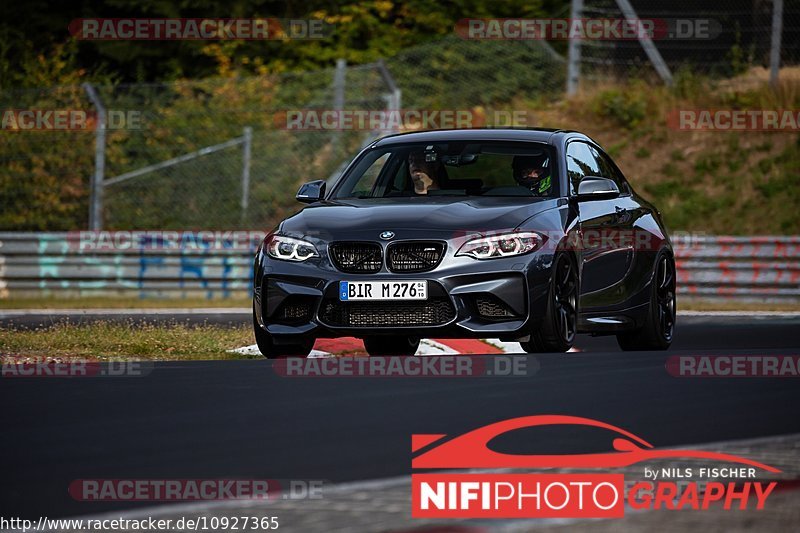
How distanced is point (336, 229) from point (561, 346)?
1.62 metres

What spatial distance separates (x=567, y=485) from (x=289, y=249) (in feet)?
16.5

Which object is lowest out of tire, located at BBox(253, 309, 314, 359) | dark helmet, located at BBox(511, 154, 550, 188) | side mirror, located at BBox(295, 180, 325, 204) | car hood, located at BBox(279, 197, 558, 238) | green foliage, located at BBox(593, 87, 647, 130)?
tire, located at BBox(253, 309, 314, 359)

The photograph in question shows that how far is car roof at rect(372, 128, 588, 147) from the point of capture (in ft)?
38.3

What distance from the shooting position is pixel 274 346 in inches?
422

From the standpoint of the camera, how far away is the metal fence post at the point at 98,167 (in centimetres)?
2434

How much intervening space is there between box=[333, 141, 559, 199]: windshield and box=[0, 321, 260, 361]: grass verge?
1.55 meters

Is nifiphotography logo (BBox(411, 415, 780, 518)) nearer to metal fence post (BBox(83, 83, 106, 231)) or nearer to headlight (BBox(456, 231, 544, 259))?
headlight (BBox(456, 231, 544, 259))

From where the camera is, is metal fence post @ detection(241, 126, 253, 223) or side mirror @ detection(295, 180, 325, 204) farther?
metal fence post @ detection(241, 126, 253, 223)

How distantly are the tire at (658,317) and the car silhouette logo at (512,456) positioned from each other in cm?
498

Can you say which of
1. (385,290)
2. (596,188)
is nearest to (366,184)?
(596,188)

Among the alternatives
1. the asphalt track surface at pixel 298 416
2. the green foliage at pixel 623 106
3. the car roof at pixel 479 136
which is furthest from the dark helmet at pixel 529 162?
the green foliage at pixel 623 106
